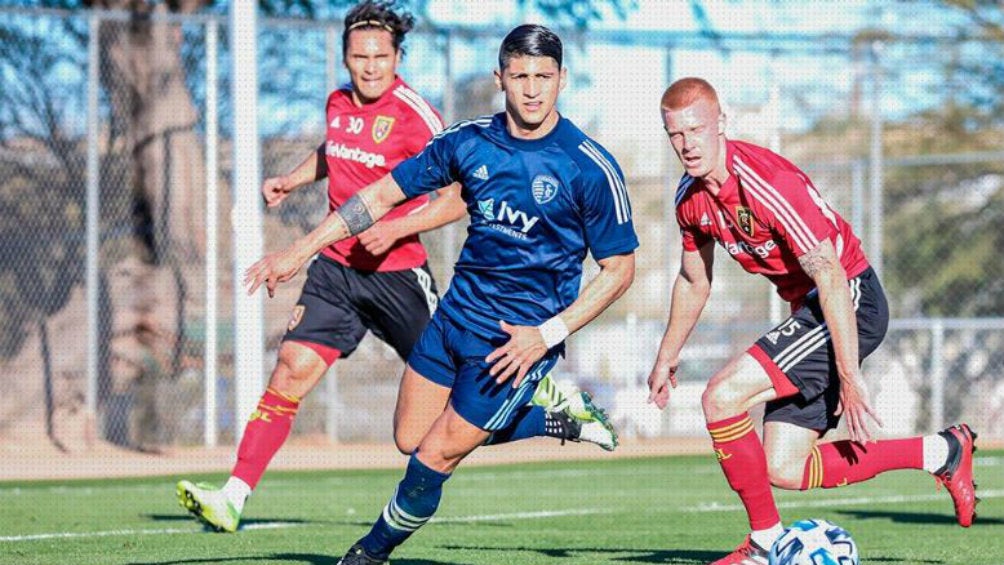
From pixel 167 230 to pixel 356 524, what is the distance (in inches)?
353

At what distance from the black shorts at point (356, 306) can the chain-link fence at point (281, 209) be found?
6.61m

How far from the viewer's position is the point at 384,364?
17.9 m

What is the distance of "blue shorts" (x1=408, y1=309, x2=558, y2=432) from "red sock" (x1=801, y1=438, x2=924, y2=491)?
61.6 inches

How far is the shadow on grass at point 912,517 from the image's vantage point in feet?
30.3

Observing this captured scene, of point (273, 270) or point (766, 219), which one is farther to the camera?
point (766, 219)

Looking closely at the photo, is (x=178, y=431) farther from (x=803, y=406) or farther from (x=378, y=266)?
(x=803, y=406)

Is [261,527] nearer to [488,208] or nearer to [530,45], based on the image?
[488,208]

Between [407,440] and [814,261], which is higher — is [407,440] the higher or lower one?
the lower one

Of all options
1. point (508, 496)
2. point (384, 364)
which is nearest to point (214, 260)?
point (384, 364)

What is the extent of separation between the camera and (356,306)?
8625 mm

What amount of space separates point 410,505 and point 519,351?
777mm

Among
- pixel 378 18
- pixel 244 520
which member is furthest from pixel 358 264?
pixel 244 520

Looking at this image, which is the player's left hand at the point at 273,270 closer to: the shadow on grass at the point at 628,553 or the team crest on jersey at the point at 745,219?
the team crest on jersey at the point at 745,219

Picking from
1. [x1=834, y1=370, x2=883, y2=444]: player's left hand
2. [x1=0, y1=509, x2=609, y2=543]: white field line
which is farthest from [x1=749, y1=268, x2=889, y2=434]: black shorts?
[x1=0, y1=509, x2=609, y2=543]: white field line
